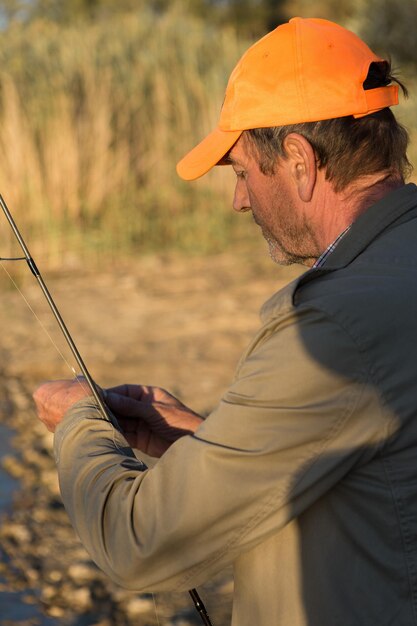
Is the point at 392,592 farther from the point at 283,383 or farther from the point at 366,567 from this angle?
the point at 283,383

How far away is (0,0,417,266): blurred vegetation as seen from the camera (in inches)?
417

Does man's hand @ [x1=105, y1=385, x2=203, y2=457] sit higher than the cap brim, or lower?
lower

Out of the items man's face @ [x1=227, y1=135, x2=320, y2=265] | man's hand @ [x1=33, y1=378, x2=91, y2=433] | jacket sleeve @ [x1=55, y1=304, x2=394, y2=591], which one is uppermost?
man's face @ [x1=227, y1=135, x2=320, y2=265]

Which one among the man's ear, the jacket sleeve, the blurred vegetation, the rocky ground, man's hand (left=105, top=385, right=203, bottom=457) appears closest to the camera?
the jacket sleeve

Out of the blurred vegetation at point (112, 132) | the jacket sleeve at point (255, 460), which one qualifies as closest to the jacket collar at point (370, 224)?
the jacket sleeve at point (255, 460)

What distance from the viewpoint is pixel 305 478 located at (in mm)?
1524

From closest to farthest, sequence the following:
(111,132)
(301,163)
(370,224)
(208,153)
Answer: (370,224) < (301,163) < (208,153) < (111,132)

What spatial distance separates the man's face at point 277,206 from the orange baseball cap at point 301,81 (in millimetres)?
74

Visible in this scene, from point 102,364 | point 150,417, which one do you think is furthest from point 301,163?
point 102,364

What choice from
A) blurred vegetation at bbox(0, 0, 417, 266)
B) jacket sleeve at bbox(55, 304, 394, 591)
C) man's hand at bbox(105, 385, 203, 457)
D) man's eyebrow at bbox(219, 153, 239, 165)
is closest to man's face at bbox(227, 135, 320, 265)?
man's eyebrow at bbox(219, 153, 239, 165)

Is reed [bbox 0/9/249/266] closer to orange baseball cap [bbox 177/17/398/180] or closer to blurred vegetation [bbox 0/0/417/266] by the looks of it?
blurred vegetation [bbox 0/0/417/266]

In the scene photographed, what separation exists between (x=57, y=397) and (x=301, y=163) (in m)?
0.64

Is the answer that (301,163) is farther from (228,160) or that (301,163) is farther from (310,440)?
(310,440)

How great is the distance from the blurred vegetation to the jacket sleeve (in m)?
8.82
